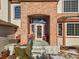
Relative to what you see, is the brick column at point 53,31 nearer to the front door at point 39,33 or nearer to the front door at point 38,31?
the front door at point 39,33

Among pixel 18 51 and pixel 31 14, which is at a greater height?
pixel 31 14

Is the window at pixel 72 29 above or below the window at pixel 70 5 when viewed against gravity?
below

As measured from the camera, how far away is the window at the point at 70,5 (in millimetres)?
36562

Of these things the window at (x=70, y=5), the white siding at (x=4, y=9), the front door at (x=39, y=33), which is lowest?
the front door at (x=39, y=33)

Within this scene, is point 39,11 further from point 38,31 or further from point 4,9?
point 4,9

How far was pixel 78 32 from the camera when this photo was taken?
3612cm

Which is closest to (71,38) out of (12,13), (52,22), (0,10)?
(12,13)

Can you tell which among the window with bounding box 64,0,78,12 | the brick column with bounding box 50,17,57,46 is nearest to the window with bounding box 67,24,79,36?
the window with bounding box 64,0,78,12

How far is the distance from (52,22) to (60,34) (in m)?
17.6

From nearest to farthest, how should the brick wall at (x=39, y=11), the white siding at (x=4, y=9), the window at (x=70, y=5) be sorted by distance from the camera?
1. the brick wall at (x=39, y=11)
2. the white siding at (x=4, y=9)
3. the window at (x=70, y=5)

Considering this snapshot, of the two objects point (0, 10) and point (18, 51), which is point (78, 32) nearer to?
point (0, 10)

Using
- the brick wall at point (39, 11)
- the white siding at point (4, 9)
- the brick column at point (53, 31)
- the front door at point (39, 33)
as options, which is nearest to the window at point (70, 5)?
the front door at point (39, 33)

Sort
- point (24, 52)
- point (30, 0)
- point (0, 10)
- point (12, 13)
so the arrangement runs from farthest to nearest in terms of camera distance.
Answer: point (12, 13)
point (0, 10)
point (30, 0)
point (24, 52)

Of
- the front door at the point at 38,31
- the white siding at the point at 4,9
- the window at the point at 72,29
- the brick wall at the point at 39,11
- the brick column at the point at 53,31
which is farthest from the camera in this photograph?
the window at the point at 72,29
